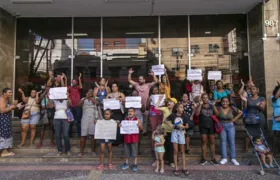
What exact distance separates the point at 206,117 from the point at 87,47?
586 cm

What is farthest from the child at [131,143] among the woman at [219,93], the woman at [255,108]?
the woman at [255,108]

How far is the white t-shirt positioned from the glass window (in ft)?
10.6

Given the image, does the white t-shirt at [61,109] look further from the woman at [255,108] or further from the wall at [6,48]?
the woman at [255,108]

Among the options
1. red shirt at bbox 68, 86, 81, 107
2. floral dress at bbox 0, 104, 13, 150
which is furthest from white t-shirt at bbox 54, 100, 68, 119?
floral dress at bbox 0, 104, 13, 150

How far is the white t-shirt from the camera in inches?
231

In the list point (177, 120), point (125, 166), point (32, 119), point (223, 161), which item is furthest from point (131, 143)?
point (32, 119)

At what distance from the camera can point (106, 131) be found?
5316 millimetres

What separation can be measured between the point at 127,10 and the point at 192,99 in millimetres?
4140

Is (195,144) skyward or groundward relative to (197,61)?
groundward

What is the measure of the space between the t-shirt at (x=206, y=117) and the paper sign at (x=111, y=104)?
210 centimetres

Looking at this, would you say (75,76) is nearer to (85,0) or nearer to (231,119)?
(85,0)

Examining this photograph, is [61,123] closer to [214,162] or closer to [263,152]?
[214,162]

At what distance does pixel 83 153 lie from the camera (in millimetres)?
6160

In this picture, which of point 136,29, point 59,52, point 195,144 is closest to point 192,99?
point 195,144
